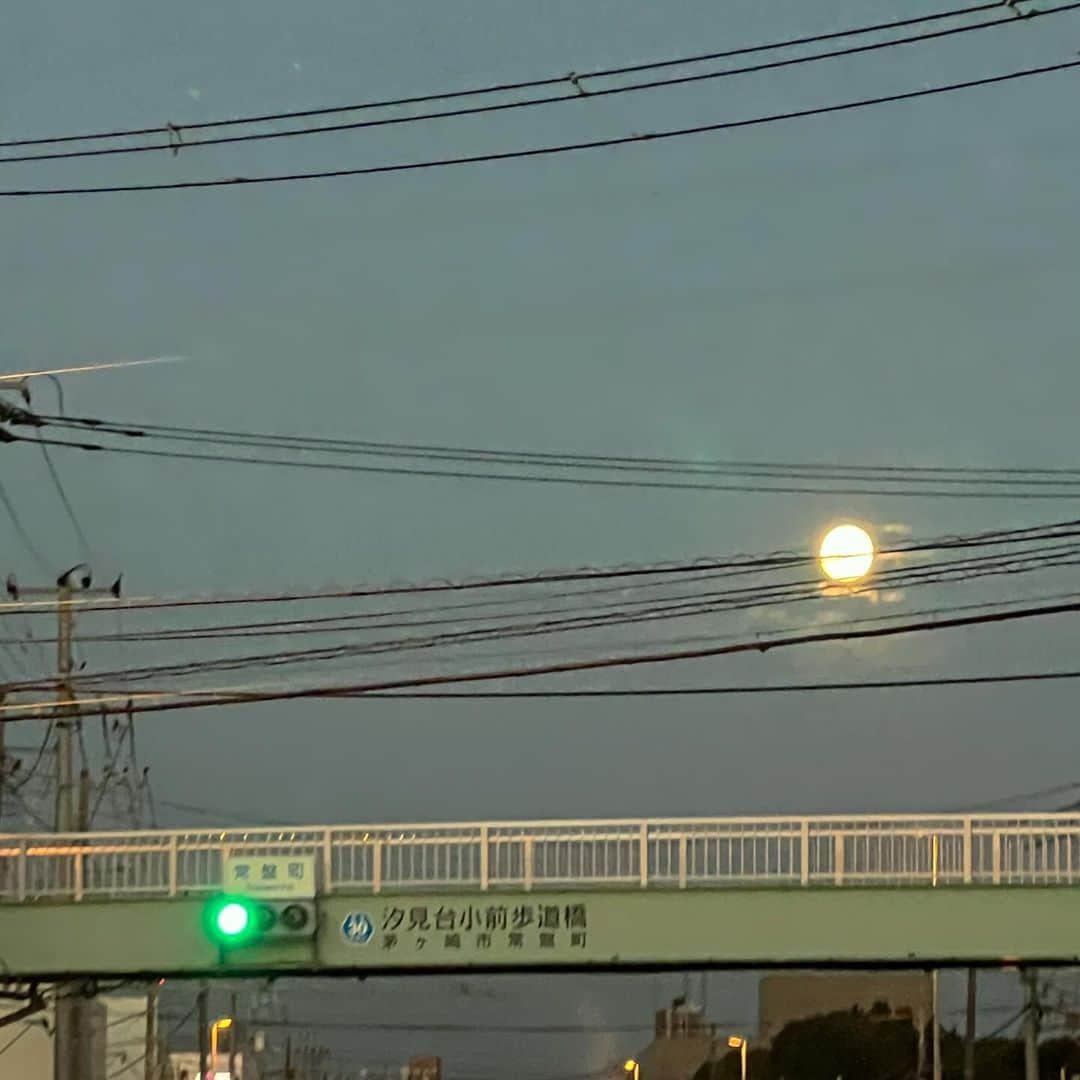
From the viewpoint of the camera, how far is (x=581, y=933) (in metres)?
24.2

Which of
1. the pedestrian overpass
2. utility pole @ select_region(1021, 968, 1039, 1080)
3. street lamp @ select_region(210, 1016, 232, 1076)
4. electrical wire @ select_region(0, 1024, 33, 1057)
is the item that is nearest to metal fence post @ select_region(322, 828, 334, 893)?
the pedestrian overpass

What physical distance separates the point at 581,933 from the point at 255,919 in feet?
13.0

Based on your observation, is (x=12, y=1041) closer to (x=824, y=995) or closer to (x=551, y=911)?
(x=551, y=911)

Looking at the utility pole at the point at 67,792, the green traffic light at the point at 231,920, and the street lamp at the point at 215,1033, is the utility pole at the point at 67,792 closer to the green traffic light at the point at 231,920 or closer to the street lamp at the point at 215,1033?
the green traffic light at the point at 231,920

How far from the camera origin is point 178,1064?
281ft

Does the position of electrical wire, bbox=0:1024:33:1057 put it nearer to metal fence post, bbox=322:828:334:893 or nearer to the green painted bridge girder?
the green painted bridge girder

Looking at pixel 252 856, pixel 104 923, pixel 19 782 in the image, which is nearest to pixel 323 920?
pixel 252 856

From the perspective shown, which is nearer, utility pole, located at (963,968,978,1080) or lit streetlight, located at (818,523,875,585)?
lit streetlight, located at (818,523,875,585)

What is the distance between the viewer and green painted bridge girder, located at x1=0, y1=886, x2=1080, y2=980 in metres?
23.6

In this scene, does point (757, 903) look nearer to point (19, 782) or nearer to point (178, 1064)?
point (19, 782)

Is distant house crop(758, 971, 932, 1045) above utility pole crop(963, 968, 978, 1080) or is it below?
above

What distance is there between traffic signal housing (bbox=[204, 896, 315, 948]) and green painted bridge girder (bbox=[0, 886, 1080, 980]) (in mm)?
258

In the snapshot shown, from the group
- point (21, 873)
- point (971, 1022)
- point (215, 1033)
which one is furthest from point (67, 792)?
point (215, 1033)

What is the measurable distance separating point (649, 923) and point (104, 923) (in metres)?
6.80
